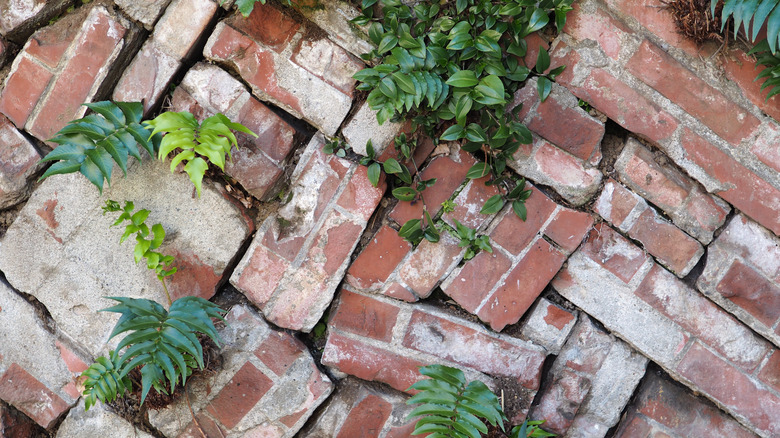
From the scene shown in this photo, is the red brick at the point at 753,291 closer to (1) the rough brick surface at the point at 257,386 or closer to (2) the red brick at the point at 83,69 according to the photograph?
(1) the rough brick surface at the point at 257,386

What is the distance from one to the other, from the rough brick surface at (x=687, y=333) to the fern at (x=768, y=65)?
1.87 feet

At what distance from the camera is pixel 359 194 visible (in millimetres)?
1604

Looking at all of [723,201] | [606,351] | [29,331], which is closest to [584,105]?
[723,201]

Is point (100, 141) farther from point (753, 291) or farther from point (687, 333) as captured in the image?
point (753, 291)

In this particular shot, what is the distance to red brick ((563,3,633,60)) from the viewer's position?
153cm

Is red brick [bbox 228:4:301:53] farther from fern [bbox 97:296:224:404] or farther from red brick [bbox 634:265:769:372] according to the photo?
red brick [bbox 634:265:769:372]

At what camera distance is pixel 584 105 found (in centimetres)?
158

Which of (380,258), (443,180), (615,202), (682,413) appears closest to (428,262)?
(380,258)

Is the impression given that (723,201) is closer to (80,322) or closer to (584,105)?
Result: (584,105)

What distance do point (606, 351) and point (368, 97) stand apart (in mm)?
1037

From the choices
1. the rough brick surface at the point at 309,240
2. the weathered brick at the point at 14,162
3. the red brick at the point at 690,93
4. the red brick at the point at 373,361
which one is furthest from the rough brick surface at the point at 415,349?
the weathered brick at the point at 14,162

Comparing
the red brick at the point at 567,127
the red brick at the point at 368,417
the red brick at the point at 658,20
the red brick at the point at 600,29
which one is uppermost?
the red brick at the point at 658,20

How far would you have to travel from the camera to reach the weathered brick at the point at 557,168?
1591mm

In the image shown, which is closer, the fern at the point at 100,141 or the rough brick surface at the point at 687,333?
the fern at the point at 100,141
